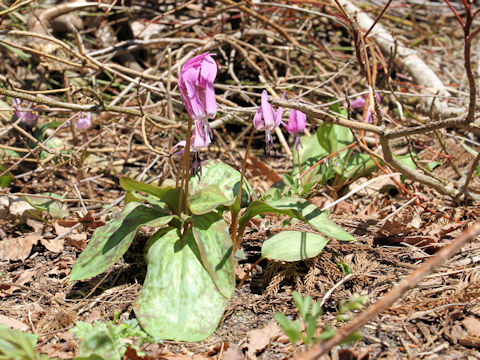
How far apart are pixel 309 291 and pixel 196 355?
20.6 inches

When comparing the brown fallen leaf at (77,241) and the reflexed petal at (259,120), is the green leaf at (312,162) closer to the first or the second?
the reflexed petal at (259,120)

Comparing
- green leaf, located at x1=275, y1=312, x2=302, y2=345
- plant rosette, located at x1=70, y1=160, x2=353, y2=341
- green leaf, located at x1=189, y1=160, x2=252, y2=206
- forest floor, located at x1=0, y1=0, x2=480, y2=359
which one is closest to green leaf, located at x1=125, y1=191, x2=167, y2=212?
plant rosette, located at x1=70, y1=160, x2=353, y2=341

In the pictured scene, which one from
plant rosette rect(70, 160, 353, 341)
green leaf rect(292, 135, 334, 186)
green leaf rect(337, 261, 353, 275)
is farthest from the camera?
green leaf rect(292, 135, 334, 186)

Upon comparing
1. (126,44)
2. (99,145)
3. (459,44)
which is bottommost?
(99,145)

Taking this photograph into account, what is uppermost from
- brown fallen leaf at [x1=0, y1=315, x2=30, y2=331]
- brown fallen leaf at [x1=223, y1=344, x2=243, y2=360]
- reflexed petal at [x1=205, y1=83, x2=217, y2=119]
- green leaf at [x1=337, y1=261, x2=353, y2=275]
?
reflexed petal at [x1=205, y1=83, x2=217, y2=119]

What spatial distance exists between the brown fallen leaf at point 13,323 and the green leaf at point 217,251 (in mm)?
689

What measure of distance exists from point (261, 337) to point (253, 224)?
2.88 ft

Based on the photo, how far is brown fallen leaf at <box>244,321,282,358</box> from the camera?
4.93 ft

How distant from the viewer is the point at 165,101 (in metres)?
3.14

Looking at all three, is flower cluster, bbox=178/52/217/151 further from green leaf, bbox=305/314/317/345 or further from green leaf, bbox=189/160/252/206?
green leaf, bbox=305/314/317/345

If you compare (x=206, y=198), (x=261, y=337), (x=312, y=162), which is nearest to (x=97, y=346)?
(x=261, y=337)

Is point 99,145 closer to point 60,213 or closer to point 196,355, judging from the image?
point 60,213

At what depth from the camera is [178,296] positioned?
1.69 m

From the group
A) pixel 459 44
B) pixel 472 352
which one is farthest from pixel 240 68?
pixel 472 352
